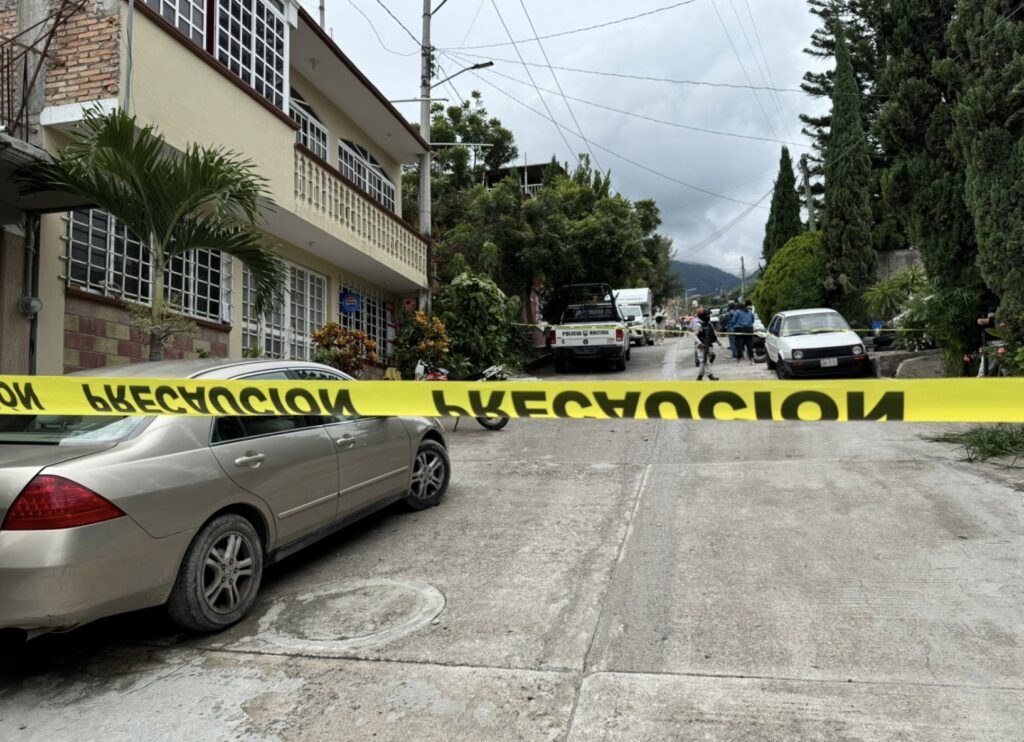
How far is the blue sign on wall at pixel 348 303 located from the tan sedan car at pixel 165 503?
9593 millimetres

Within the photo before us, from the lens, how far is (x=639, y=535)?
5062 millimetres

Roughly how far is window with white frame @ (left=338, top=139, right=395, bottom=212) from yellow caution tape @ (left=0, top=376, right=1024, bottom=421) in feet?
34.8

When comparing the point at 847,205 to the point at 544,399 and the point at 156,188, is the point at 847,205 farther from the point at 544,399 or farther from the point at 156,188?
the point at 544,399

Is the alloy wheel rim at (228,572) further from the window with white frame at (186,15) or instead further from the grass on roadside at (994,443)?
the grass on roadside at (994,443)

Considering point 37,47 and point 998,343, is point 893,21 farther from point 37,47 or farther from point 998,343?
point 37,47

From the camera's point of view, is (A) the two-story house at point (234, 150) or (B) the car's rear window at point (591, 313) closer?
(A) the two-story house at point (234, 150)

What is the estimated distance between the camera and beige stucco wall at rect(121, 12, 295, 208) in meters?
7.21

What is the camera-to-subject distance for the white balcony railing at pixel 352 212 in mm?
10453

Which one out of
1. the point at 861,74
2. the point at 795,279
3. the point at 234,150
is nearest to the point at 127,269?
the point at 234,150

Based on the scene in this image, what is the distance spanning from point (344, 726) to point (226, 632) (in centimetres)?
125

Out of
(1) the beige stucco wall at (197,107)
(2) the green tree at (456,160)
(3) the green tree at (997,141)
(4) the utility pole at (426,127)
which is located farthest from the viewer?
(2) the green tree at (456,160)

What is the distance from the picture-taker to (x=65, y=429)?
3.44 m

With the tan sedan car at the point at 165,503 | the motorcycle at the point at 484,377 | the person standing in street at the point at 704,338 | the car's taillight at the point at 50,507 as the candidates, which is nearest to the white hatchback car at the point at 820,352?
the person standing in street at the point at 704,338

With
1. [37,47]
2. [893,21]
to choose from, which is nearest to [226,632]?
[37,47]
